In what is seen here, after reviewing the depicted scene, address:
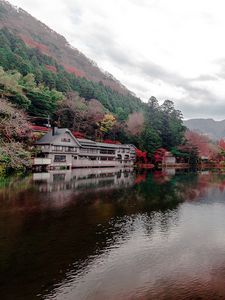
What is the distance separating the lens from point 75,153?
49.2 m

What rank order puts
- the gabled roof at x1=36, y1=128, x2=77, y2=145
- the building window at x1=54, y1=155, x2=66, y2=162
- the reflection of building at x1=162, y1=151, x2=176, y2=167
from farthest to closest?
1. the reflection of building at x1=162, y1=151, x2=176, y2=167
2. the building window at x1=54, y1=155, x2=66, y2=162
3. the gabled roof at x1=36, y1=128, x2=77, y2=145

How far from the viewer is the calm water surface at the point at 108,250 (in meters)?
7.79

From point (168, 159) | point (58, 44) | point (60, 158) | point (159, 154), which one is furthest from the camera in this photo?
point (58, 44)

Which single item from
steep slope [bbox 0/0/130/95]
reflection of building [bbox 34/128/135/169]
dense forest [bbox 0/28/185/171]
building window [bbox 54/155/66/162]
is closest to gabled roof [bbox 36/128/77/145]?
reflection of building [bbox 34/128/135/169]

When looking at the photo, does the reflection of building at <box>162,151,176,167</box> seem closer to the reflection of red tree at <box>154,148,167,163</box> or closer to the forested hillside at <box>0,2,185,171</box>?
the reflection of red tree at <box>154,148,167,163</box>

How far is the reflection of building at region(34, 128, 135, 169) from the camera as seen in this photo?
144 feet

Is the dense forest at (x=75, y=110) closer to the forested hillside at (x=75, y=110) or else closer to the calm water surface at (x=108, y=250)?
the forested hillside at (x=75, y=110)

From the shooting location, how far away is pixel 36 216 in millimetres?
14891

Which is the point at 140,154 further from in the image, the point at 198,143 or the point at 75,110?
the point at 198,143

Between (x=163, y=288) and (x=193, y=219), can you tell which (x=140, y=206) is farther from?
(x=163, y=288)

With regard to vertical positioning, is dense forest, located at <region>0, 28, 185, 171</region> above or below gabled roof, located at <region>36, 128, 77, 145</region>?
above

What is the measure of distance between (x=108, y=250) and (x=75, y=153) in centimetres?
3925

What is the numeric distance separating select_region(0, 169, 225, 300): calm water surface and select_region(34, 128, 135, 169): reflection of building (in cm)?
2464

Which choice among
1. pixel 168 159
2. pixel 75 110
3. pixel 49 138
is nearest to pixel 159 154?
pixel 168 159
